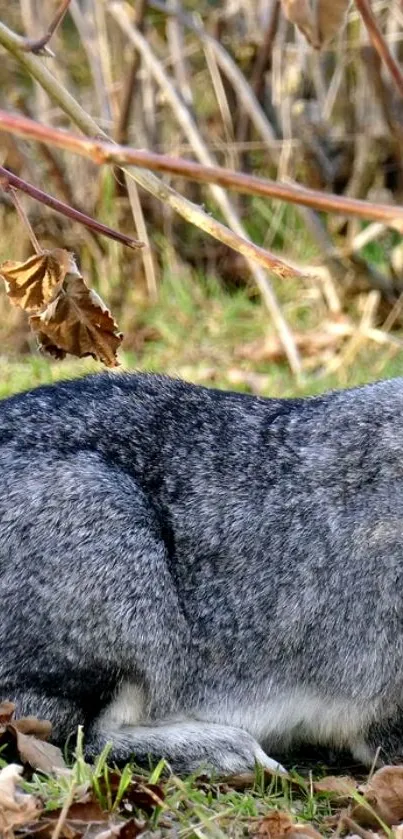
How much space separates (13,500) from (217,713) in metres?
1.03

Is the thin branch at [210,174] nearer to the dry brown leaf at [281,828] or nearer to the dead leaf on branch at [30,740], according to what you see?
the dry brown leaf at [281,828]

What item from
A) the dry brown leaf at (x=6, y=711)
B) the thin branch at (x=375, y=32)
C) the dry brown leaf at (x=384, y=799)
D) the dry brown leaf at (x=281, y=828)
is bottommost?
the dry brown leaf at (x=281, y=828)

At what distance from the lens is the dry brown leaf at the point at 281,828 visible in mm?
3307

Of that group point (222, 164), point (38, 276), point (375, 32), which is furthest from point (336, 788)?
point (222, 164)

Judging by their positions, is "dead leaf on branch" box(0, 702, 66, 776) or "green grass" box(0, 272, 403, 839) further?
"dead leaf on branch" box(0, 702, 66, 776)

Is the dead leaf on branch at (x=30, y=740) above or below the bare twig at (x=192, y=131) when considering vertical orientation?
below

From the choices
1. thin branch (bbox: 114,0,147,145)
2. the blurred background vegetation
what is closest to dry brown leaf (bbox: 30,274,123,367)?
the blurred background vegetation

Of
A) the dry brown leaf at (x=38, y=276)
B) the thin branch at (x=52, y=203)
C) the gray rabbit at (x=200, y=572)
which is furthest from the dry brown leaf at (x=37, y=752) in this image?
the thin branch at (x=52, y=203)

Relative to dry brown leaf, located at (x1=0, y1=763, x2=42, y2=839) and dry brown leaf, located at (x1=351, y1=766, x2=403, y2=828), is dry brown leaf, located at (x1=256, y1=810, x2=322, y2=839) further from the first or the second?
dry brown leaf, located at (x1=0, y1=763, x2=42, y2=839)

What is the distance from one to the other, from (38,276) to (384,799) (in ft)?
5.69

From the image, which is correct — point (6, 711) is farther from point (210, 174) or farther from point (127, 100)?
point (127, 100)

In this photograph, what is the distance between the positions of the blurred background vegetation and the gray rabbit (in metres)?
4.14

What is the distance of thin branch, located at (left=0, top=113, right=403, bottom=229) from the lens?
5.61 feet

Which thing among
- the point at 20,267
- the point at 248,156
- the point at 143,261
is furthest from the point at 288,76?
the point at 20,267
